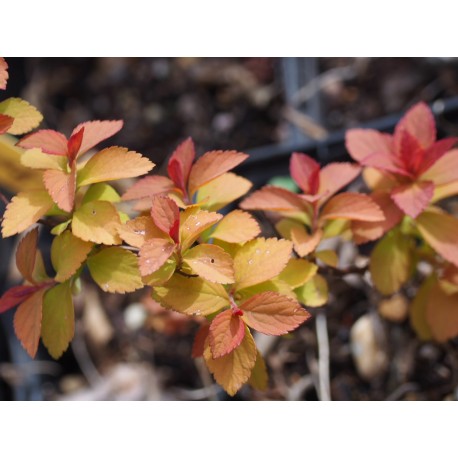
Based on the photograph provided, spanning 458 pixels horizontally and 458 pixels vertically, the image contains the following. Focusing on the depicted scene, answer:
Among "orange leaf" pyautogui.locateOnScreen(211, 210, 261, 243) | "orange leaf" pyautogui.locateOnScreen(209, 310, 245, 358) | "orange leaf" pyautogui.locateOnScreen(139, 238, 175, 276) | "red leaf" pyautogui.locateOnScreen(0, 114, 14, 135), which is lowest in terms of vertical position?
"orange leaf" pyautogui.locateOnScreen(209, 310, 245, 358)

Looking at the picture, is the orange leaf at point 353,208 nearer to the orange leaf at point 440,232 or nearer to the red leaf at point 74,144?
the orange leaf at point 440,232

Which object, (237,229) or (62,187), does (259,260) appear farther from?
(62,187)

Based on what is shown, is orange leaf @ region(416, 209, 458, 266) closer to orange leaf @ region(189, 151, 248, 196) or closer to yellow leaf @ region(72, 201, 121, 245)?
orange leaf @ region(189, 151, 248, 196)

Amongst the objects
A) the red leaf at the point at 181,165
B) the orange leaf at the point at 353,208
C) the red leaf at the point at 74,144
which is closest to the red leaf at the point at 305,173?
the orange leaf at the point at 353,208

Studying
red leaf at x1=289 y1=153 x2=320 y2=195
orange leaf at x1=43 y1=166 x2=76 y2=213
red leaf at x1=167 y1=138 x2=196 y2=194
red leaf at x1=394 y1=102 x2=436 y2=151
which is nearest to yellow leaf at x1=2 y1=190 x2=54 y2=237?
orange leaf at x1=43 y1=166 x2=76 y2=213

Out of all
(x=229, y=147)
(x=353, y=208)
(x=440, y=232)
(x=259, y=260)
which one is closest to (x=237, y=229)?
(x=259, y=260)
